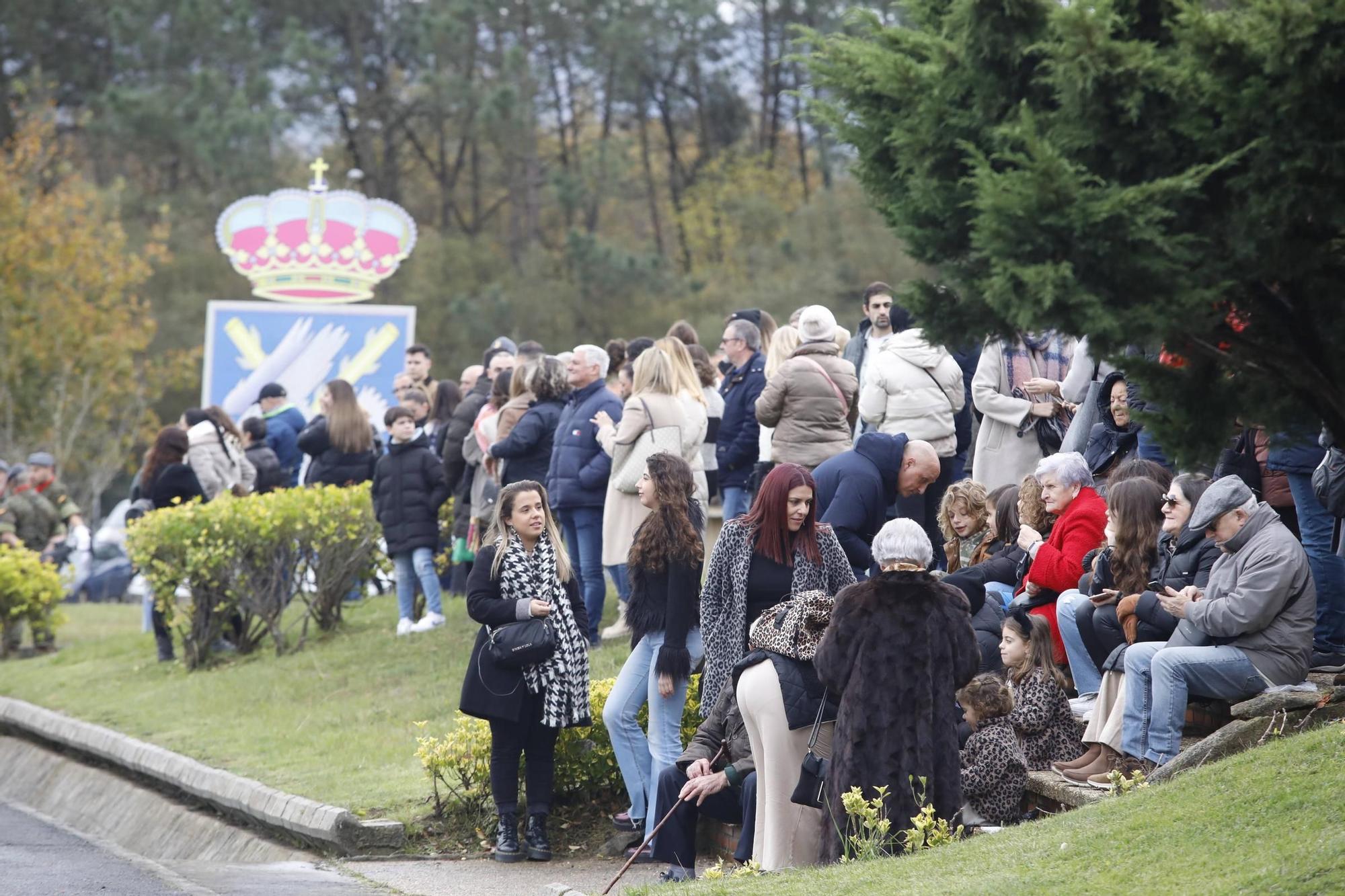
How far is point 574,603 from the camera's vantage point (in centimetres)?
934

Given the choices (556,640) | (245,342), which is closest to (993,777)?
(556,640)

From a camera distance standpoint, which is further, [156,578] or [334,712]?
[156,578]

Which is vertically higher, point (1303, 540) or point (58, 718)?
point (1303, 540)

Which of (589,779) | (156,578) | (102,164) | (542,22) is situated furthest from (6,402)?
(589,779)

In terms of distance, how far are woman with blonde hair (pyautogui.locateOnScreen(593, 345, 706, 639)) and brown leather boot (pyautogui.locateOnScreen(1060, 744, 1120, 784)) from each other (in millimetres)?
4139

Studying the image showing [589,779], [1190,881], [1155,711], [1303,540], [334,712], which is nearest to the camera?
[1190,881]

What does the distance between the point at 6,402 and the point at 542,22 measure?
1532 centimetres

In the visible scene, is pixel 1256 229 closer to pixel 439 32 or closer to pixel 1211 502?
pixel 1211 502

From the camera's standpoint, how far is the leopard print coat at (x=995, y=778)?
7.83 m

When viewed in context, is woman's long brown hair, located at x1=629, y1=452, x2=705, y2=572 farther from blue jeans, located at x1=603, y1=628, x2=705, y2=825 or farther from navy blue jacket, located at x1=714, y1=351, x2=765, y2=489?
navy blue jacket, located at x1=714, y1=351, x2=765, y2=489

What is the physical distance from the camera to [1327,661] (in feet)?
28.4

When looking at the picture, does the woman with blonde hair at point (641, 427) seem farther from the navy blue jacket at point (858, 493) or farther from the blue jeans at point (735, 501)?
the navy blue jacket at point (858, 493)

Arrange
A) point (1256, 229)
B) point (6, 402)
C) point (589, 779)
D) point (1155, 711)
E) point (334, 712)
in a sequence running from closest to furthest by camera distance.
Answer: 1. point (1256, 229)
2. point (1155, 711)
3. point (589, 779)
4. point (334, 712)
5. point (6, 402)

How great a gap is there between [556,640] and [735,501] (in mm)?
3520
